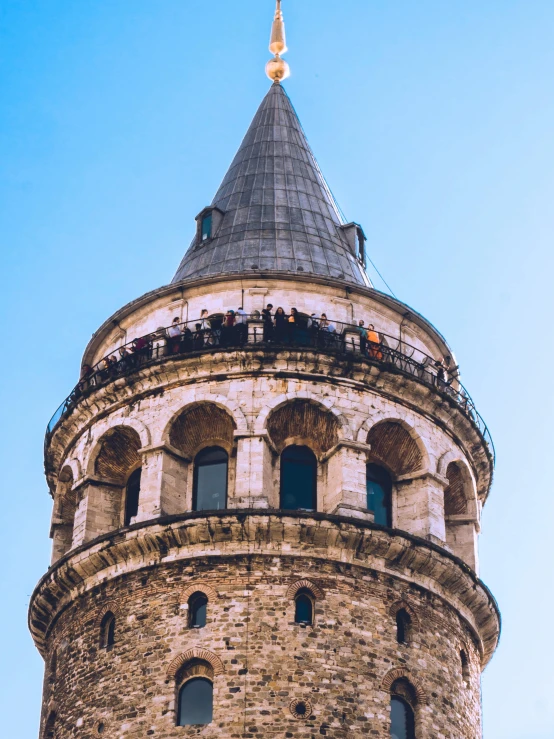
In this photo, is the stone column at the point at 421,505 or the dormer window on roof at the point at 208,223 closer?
the stone column at the point at 421,505

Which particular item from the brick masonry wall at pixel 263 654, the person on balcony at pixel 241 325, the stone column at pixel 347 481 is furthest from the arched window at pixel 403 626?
the person on balcony at pixel 241 325

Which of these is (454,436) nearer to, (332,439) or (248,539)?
(332,439)

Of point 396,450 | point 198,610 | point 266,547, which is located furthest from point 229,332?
point 198,610

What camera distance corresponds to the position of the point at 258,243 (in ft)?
137

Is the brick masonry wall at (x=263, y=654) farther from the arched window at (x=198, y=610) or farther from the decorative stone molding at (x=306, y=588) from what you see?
the arched window at (x=198, y=610)

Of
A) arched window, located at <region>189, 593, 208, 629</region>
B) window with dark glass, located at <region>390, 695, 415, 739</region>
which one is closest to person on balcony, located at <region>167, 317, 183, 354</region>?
arched window, located at <region>189, 593, 208, 629</region>

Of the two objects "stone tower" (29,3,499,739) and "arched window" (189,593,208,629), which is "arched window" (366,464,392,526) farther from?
"arched window" (189,593,208,629)

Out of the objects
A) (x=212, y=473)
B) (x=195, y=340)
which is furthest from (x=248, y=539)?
(x=195, y=340)

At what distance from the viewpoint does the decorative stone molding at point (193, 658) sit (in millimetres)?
32969

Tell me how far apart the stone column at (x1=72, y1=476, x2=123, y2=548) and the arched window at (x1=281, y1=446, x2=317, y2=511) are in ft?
13.0

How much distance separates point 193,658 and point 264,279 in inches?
410

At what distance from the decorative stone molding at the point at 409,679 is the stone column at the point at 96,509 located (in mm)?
7525

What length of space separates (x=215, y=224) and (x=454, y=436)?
897cm

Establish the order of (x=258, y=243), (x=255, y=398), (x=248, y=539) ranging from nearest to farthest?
(x=248, y=539) < (x=255, y=398) < (x=258, y=243)
